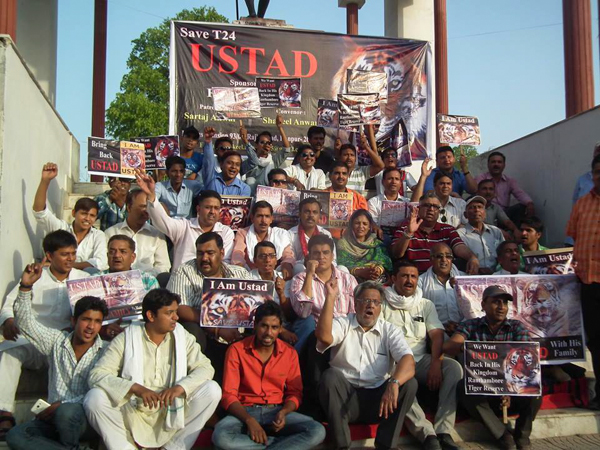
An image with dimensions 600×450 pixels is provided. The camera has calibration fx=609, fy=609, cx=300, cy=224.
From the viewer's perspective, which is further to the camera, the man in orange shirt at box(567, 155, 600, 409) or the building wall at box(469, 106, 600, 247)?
the building wall at box(469, 106, 600, 247)

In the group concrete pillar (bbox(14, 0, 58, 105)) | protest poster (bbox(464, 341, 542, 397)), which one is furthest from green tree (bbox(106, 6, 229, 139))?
protest poster (bbox(464, 341, 542, 397))

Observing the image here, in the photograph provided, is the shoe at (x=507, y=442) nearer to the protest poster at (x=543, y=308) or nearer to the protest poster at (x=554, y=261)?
the protest poster at (x=543, y=308)

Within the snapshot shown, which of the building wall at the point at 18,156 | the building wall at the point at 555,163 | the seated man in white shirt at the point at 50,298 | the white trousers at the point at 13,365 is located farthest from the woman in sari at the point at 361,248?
the building wall at the point at 555,163

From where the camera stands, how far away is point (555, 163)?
9242mm

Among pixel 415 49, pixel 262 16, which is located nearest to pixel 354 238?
pixel 415 49

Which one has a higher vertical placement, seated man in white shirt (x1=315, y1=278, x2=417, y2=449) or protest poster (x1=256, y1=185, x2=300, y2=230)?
protest poster (x1=256, y1=185, x2=300, y2=230)

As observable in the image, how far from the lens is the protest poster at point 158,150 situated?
816 centimetres

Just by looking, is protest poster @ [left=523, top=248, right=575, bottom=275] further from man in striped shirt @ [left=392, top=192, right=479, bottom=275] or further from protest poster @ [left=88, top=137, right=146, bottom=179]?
protest poster @ [left=88, top=137, right=146, bottom=179]

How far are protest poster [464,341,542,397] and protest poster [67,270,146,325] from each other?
2.76 m

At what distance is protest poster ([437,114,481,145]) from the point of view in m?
9.12

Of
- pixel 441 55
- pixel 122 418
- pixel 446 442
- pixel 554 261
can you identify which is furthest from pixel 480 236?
pixel 441 55

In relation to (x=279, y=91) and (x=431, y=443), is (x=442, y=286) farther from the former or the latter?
(x=279, y=91)

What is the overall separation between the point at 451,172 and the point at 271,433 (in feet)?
17.9

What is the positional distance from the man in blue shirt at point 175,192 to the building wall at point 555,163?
534 centimetres
